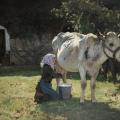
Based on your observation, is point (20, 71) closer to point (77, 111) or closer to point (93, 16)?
point (93, 16)

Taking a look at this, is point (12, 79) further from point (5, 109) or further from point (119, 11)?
point (5, 109)

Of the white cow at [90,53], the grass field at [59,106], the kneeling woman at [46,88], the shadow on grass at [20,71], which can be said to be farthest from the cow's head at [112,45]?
the shadow on grass at [20,71]

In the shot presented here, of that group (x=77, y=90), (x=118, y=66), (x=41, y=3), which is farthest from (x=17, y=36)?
(x=77, y=90)

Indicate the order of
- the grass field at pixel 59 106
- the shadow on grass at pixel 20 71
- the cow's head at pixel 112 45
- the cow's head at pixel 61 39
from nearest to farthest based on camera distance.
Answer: the grass field at pixel 59 106
the cow's head at pixel 112 45
the cow's head at pixel 61 39
the shadow on grass at pixel 20 71

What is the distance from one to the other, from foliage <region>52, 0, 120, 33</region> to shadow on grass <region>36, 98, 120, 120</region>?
19.1 feet

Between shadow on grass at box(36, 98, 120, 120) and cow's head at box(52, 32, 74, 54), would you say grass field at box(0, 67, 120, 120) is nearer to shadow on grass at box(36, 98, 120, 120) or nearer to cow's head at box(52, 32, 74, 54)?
shadow on grass at box(36, 98, 120, 120)

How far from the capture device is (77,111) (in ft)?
33.2

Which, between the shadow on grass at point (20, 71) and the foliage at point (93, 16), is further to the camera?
the shadow on grass at point (20, 71)

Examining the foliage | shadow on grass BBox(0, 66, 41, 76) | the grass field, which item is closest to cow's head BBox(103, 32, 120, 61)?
the grass field

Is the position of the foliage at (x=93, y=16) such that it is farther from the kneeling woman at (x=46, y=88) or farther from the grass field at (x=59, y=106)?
the kneeling woman at (x=46, y=88)

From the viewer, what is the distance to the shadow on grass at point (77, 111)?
31.5 ft

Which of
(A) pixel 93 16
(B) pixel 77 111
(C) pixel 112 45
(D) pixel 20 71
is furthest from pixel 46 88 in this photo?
(D) pixel 20 71

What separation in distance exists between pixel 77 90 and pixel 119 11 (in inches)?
175

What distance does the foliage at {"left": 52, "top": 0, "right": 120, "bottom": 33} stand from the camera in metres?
16.3
